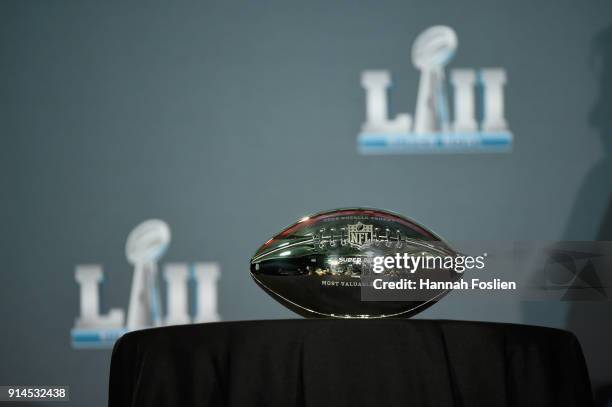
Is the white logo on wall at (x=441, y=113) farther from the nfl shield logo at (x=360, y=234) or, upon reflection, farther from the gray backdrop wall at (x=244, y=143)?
the nfl shield logo at (x=360, y=234)

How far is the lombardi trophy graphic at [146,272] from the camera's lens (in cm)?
196

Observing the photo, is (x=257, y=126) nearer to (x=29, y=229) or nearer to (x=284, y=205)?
(x=284, y=205)

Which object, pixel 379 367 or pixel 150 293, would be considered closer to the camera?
pixel 379 367

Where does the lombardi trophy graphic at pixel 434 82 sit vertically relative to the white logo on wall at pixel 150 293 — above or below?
above

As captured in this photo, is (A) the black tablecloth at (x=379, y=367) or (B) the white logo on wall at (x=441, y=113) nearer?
(A) the black tablecloth at (x=379, y=367)

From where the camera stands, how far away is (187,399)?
2.11ft

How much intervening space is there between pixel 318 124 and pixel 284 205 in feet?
0.85

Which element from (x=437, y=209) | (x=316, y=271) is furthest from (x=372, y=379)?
(x=437, y=209)

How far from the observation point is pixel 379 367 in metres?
0.63

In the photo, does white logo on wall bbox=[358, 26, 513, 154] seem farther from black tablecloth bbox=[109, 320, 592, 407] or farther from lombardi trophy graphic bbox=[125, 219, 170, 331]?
black tablecloth bbox=[109, 320, 592, 407]

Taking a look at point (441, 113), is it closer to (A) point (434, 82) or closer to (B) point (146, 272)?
(A) point (434, 82)

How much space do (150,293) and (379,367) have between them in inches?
56.4

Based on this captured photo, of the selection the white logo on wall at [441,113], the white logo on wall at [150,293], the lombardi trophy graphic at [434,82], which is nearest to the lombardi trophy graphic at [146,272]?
the white logo on wall at [150,293]

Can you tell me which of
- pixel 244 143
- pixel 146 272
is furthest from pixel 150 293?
pixel 244 143
